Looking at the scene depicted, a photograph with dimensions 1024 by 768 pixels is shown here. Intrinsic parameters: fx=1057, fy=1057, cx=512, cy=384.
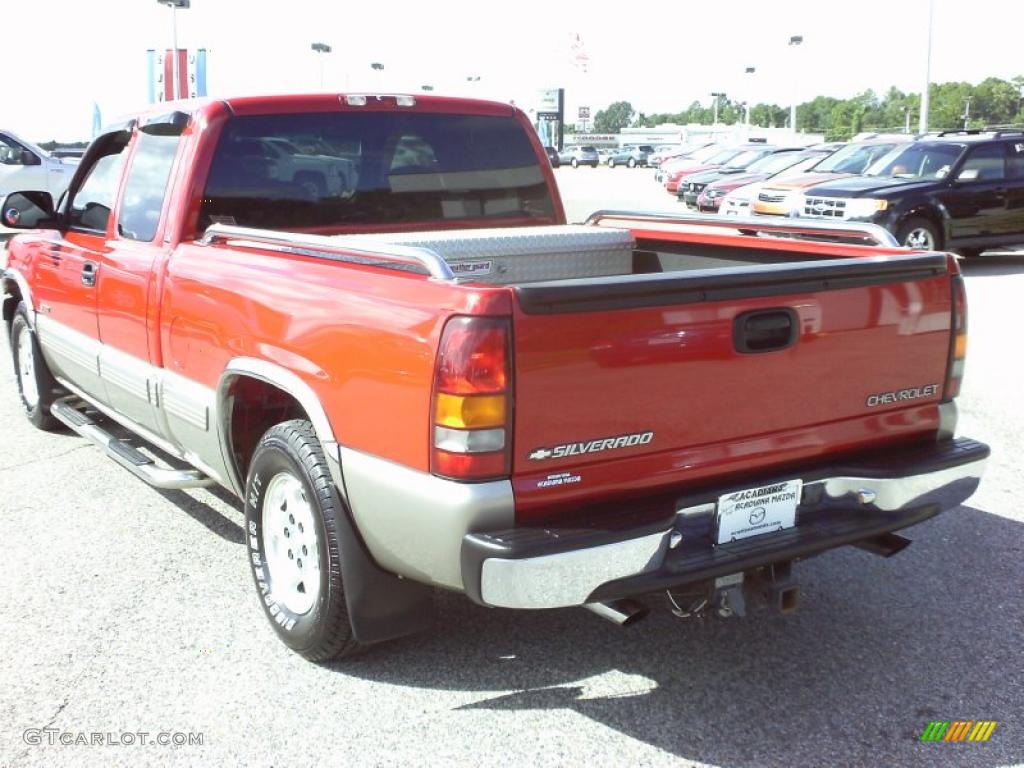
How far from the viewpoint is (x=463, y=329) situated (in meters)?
2.85

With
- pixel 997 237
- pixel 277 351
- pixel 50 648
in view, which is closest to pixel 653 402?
pixel 277 351

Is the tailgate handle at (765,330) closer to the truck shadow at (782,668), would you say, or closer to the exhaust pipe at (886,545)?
the exhaust pipe at (886,545)

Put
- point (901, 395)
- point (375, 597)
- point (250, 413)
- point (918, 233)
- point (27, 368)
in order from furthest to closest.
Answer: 1. point (918, 233)
2. point (27, 368)
3. point (250, 413)
4. point (901, 395)
5. point (375, 597)

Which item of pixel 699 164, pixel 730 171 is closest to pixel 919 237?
pixel 730 171

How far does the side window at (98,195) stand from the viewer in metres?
5.25

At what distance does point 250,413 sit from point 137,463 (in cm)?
88

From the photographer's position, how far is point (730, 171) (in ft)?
85.0

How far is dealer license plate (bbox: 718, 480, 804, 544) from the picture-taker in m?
3.20

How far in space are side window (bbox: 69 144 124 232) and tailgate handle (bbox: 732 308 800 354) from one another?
3.35 m

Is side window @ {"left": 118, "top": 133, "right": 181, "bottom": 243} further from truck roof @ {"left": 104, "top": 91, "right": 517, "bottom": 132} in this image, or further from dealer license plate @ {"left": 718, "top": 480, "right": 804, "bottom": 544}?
dealer license plate @ {"left": 718, "top": 480, "right": 804, "bottom": 544}

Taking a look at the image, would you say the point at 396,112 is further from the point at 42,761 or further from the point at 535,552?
the point at 42,761

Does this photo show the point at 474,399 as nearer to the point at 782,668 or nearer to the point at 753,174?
the point at 782,668

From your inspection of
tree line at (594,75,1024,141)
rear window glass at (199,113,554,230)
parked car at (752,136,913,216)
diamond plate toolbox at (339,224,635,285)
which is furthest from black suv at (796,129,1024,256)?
tree line at (594,75,1024,141)

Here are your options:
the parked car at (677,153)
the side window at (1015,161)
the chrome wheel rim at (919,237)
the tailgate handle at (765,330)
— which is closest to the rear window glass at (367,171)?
the tailgate handle at (765,330)
